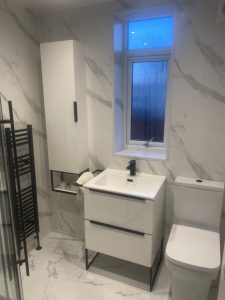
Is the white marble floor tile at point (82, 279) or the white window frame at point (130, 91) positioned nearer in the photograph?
the white marble floor tile at point (82, 279)

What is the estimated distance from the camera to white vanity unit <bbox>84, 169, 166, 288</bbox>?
5.97 ft

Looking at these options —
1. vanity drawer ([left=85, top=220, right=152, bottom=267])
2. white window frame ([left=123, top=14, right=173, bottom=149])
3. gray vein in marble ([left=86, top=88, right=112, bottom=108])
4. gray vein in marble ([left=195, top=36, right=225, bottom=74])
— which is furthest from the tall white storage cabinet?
gray vein in marble ([left=195, top=36, right=225, bottom=74])

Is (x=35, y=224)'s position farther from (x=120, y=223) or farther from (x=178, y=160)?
(x=178, y=160)

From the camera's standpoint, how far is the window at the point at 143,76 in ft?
7.06

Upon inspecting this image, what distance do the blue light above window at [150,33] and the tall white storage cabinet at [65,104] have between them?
509 mm

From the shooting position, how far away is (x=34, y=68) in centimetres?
234

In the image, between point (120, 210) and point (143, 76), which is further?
point (143, 76)

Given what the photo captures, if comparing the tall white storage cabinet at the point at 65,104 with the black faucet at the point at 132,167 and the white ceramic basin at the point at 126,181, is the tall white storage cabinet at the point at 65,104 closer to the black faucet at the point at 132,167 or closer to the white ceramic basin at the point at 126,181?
the white ceramic basin at the point at 126,181

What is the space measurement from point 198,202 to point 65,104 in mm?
1436

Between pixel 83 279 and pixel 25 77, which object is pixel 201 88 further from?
pixel 83 279

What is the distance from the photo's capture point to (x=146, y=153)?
236 cm

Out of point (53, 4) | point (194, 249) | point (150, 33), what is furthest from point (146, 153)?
point (53, 4)

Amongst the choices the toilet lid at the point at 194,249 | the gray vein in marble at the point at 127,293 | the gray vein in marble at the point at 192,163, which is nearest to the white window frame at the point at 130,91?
the gray vein in marble at the point at 192,163

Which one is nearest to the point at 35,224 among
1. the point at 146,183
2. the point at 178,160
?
the point at 146,183
